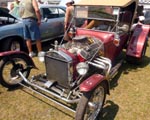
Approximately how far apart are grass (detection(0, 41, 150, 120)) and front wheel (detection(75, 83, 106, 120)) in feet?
0.81

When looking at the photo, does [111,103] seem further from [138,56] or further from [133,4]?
[133,4]

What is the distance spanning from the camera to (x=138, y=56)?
517 centimetres

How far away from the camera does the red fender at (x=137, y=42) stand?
17.1ft

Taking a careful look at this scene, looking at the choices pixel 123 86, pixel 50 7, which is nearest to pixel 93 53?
pixel 123 86

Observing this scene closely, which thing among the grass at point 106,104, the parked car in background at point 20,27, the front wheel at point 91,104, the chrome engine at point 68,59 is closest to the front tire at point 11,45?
the parked car in background at point 20,27

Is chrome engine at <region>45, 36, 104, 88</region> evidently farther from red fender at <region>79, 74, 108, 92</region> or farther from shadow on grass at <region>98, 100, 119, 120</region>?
shadow on grass at <region>98, 100, 119, 120</region>

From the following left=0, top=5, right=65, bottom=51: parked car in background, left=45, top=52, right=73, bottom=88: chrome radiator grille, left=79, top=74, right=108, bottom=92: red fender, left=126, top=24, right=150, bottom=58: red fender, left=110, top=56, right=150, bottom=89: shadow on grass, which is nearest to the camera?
left=79, top=74, right=108, bottom=92: red fender

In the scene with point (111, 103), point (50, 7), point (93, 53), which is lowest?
Result: point (111, 103)

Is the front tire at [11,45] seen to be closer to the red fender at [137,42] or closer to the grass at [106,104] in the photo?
the grass at [106,104]

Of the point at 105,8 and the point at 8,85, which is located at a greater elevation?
the point at 105,8

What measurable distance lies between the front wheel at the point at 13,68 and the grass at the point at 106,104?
187 mm

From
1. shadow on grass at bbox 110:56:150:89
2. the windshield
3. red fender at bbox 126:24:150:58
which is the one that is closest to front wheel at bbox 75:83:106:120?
shadow on grass at bbox 110:56:150:89

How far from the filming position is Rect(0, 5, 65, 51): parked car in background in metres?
5.98

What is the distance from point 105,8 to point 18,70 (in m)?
2.21
